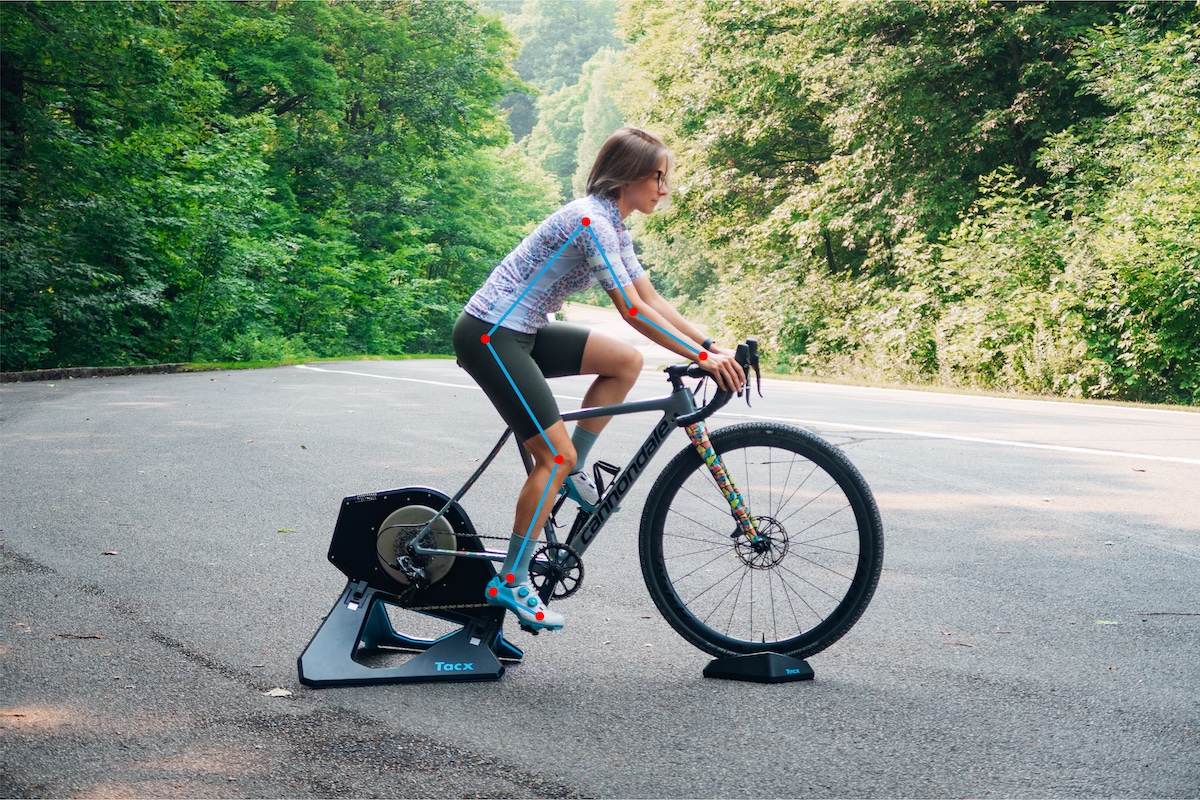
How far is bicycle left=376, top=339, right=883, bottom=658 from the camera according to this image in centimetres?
410

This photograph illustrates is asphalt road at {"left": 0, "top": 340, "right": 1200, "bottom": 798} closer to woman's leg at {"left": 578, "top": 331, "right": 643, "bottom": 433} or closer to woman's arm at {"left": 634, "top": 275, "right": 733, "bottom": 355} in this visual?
woman's leg at {"left": 578, "top": 331, "right": 643, "bottom": 433}

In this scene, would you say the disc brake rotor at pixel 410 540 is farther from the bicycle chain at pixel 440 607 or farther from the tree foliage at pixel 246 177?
the tree foliage at pixel 246 177

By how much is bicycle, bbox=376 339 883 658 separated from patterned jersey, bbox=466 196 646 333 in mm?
403

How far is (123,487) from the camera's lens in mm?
7848

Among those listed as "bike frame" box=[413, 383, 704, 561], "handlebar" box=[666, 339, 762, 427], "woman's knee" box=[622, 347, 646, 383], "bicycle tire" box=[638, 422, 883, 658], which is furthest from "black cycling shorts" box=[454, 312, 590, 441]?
"bicycle tire" box=[638, 422, 883, 658]

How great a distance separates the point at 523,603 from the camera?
13.5 feet

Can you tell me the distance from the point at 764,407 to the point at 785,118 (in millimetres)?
16917

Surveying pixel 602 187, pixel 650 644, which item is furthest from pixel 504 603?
pixel 602 187

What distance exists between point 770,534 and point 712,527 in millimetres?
231

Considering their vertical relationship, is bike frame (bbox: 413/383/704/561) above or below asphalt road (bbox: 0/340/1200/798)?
above

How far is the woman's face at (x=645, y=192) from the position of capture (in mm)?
4020

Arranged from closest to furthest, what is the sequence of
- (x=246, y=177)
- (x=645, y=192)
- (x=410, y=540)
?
(x=645, y=192) < (x=410, y=540) < (x=246, y=177)

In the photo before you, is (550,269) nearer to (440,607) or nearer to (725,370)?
(725,370)

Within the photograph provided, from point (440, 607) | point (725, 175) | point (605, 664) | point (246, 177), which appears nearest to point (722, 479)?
point (605, 664)
